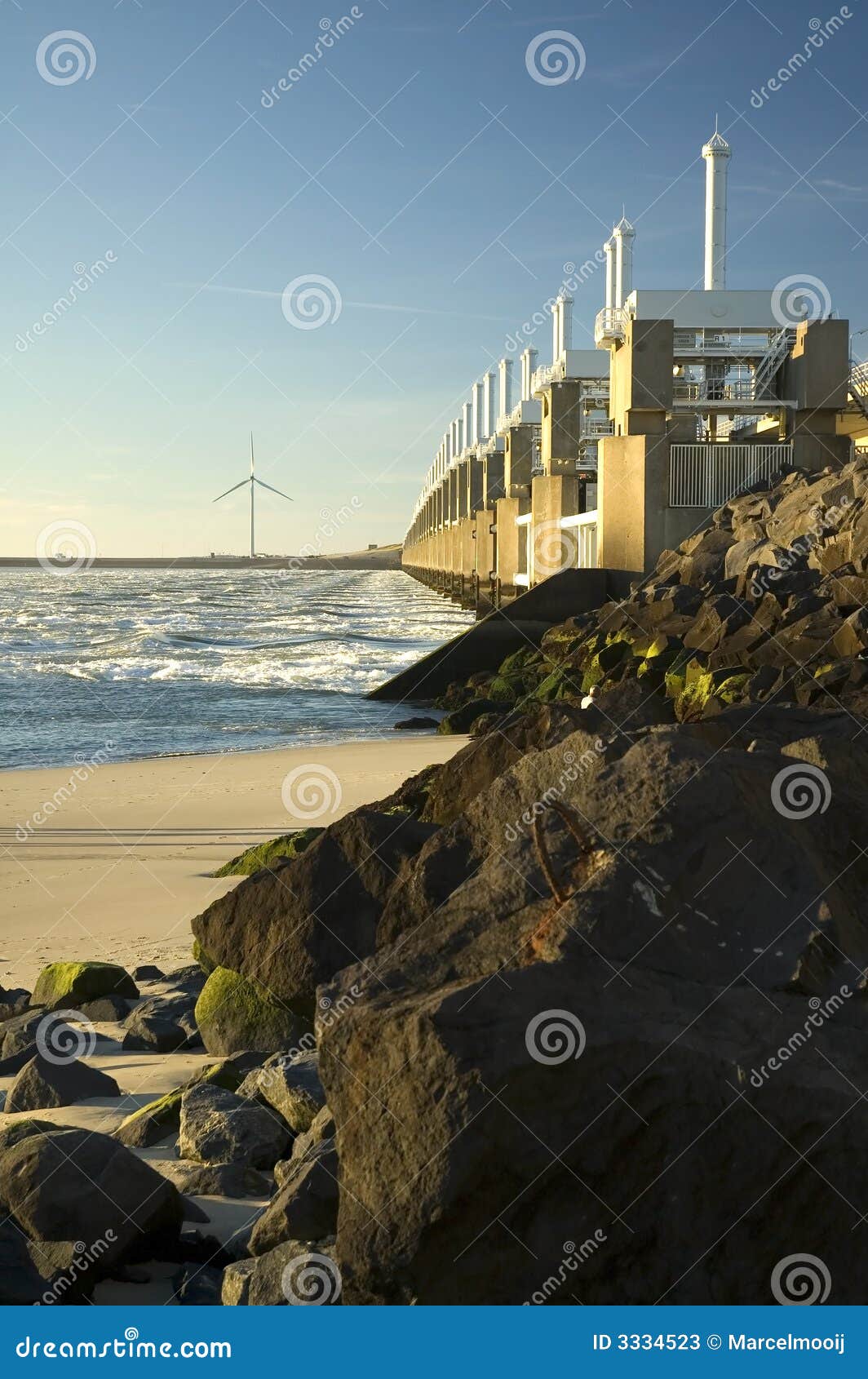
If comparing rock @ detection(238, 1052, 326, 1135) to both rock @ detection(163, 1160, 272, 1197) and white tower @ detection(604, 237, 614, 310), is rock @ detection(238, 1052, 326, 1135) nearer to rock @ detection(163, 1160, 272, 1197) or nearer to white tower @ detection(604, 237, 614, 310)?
rock @ detection(163, 1160, 272, 1197)

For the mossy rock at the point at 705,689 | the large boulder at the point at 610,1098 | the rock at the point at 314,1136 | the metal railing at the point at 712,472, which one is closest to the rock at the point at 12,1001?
the rock at the point at 314,1136

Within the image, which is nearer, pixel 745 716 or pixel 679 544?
pixel 745 716

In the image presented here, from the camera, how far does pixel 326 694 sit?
26438 mm

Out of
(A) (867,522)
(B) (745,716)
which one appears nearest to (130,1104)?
(B) (745,716)

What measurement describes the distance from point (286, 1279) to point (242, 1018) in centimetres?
223

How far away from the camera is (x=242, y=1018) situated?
18.7 ft

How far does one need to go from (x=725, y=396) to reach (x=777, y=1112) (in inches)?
1415

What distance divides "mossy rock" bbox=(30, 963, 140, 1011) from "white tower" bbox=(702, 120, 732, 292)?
123 ft

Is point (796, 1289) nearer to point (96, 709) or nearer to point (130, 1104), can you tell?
point (130, 1104)

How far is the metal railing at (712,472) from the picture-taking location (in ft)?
105

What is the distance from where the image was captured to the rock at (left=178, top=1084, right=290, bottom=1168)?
4.52m

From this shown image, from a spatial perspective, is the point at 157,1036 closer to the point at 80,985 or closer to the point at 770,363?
the point at 80,985

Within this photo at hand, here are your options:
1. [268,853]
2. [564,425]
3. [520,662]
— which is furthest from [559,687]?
[564,425]

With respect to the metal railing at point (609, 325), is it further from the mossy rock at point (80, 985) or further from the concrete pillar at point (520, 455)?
the mossy rock at point (80, 985)
